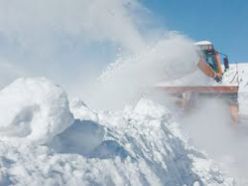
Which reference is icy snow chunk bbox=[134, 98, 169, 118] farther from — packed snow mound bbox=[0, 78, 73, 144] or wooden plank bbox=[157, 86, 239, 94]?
packed snow mound bbox=[0, 78, 73, 144]

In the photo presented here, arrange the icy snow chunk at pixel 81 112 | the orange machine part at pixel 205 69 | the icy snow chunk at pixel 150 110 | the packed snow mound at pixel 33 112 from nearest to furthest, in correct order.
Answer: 1. the packed snow mound at pixel 33 112
2. the icy snow chunk at pixel 81 112
3. the icy snow chunk at pixel 150 110
4. the orange machine part at pixel 205 69

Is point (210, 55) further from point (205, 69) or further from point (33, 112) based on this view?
point (33, 112)

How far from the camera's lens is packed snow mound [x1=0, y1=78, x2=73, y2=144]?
5.69 m

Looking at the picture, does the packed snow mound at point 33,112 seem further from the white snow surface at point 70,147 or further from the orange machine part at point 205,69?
the orange machine part at point 205,69

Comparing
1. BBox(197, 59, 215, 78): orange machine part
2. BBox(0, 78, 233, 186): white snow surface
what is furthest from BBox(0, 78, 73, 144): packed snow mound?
BBox(197, 59, 215, 78): orange machine part

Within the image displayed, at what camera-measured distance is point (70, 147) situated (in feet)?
20.4

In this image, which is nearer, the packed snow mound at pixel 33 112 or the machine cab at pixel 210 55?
the packed snow mound at pixel 33 112

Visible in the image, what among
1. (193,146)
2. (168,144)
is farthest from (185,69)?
(168,144)

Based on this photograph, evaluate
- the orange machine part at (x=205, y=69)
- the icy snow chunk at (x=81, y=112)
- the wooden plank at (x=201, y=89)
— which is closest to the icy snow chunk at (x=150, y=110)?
the icy snow chunk at (x=81, y=112)

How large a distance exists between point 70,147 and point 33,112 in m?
0.70

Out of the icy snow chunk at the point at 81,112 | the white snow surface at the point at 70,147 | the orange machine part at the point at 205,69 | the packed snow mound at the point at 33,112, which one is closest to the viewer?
the white snow surface at the point at 70,147

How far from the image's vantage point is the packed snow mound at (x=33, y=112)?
224 inches

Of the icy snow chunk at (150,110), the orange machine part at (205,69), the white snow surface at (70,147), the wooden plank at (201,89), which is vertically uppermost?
Result: the orange machine part at (205,69)

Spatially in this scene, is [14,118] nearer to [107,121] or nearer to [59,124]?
[59,124]
